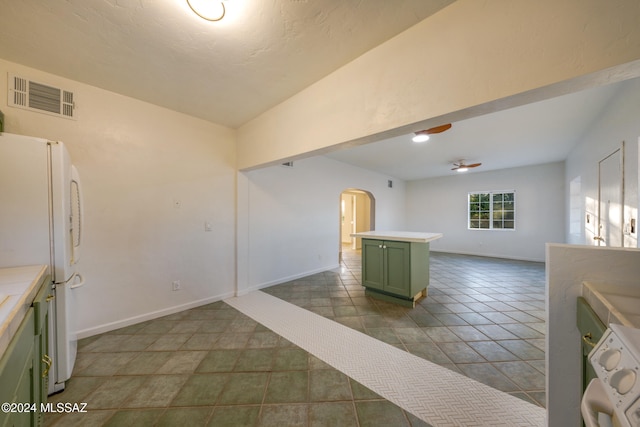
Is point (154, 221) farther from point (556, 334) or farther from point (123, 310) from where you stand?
point (556, 334)

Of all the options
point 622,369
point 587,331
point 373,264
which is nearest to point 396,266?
point 373,264

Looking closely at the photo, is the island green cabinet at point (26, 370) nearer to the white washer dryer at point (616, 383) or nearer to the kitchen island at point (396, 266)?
the white washer dryer at point (616, 383)

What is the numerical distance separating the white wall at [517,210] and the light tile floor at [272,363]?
3667mm

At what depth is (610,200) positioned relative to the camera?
105 inches

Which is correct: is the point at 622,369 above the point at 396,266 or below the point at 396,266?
above

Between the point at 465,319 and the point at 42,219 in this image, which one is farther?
the point at 465,319

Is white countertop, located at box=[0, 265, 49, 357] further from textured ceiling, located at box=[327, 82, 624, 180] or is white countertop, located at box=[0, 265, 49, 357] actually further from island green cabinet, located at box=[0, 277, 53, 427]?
textured ceiling, located at box=[327, 82, 624, 180]

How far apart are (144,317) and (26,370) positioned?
6.20 ft

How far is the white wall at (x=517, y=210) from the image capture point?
5.66 metres

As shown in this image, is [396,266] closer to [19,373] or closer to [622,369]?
[622,369]

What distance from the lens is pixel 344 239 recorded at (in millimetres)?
9062

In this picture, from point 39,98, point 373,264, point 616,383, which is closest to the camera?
point 616,383

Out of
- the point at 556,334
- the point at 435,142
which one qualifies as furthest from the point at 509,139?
the point at 556,334

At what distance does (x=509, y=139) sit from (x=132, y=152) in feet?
18.4
